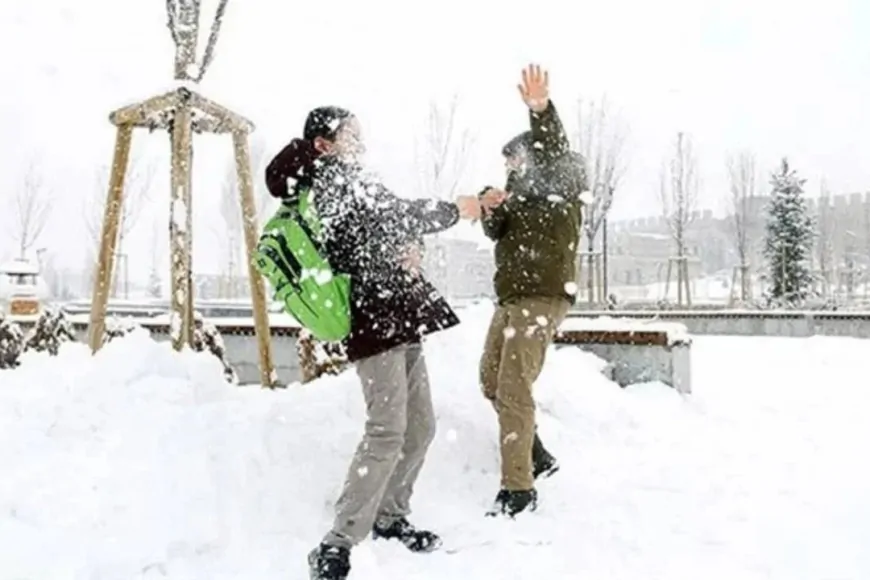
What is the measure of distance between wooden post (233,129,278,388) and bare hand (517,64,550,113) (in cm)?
251

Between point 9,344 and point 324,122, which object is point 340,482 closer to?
point 324,122

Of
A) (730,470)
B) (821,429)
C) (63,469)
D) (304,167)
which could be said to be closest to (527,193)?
(304,167)

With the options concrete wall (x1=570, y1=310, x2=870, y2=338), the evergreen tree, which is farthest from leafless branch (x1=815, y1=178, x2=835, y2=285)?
concrete wall (x1=570, y1=310, x2=870, y2=338)

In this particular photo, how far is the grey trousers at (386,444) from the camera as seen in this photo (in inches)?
112

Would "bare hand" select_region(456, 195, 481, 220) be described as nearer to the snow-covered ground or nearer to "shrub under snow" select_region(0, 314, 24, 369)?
the snow-covered ground

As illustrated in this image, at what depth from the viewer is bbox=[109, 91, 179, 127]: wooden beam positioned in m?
5.27

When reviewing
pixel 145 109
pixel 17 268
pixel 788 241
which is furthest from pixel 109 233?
pixel 788 241

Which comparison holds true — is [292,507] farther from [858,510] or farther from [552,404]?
[858,510]

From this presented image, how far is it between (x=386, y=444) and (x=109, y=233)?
133 inches

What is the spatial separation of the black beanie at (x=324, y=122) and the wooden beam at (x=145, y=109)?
8.07 ft

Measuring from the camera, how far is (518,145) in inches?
156

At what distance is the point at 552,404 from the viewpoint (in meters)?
4.87

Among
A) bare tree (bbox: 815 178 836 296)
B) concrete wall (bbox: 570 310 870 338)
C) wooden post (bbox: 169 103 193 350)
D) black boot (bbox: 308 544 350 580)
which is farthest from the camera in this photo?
bare tree (bbox: 815 178 836 296)

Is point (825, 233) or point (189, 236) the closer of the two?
point (189, 236)
